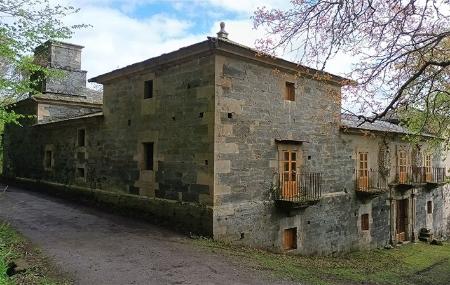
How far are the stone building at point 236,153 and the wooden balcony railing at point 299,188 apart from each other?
4 cm

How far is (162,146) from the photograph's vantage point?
11.7 meters

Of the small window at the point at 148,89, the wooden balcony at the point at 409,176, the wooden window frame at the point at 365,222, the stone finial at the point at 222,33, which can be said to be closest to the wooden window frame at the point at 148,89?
the small window at the point at 148,89

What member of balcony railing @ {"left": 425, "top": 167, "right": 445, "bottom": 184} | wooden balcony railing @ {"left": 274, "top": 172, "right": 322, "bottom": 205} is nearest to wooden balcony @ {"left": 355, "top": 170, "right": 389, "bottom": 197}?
wooden balcony railing @ {"left": 274, "top": 172, "right": 322, "bottom": 205}

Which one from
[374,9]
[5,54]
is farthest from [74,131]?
[374,9]

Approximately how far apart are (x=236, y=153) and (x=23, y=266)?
225 inches

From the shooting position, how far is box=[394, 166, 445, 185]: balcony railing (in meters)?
18.3

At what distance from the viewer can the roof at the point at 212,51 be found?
33.3 ft

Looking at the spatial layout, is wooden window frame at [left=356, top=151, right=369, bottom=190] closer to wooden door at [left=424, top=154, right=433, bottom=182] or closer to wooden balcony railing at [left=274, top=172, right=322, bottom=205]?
wooden balcony railing at [left=274, top=172, right=322, bottom=205]

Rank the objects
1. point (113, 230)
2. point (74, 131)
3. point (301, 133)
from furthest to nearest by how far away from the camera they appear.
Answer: point (74, 131) → point (301, 133) → point (113, 230)

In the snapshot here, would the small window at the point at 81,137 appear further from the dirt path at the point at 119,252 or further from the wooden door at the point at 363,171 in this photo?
the wooden door at the point at 363,171

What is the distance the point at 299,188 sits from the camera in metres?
12.4

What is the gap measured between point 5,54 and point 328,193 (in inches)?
432

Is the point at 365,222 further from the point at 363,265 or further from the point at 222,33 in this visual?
the point at 222,33

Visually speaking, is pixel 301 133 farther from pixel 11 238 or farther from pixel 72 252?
pixel 11 238
